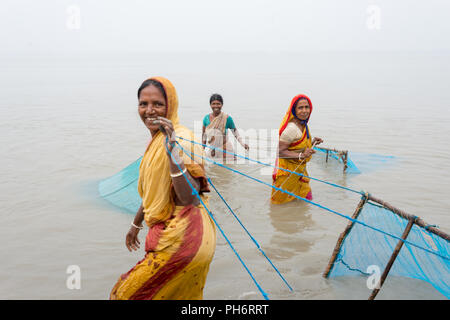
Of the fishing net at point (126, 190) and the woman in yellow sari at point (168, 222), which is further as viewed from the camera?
the fishing net at point (126, 190)

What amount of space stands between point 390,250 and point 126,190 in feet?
12.3

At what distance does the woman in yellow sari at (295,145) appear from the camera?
5.07 metres

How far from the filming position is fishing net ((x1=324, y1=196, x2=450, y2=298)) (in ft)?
9.86

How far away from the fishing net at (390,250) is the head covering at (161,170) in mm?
1842

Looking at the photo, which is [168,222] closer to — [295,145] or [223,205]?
[295,145]

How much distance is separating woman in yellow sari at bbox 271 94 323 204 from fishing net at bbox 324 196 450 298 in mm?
1649

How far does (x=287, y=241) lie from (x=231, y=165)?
4.10 metres

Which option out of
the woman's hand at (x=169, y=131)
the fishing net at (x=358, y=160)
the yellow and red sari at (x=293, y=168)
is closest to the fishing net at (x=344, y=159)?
the fishing net at (x=358, y=160)

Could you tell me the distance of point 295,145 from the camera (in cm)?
520

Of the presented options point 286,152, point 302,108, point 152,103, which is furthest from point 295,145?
point 152,103

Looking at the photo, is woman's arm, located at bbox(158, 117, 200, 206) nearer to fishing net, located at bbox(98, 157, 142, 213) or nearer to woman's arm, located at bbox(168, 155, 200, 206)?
woman's arm, located at bbox(168, 155, 200, 206)

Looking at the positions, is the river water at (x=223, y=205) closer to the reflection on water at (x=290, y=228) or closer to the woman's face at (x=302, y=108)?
the reflection on water at (x=290, y=228)

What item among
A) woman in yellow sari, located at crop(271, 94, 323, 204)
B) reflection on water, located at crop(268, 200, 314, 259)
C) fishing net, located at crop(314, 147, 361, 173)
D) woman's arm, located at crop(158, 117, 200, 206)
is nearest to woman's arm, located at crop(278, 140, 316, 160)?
woman in yellow sari, located at crop(271, 94, 323, 204)

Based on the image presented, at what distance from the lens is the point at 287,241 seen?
15.8ft
